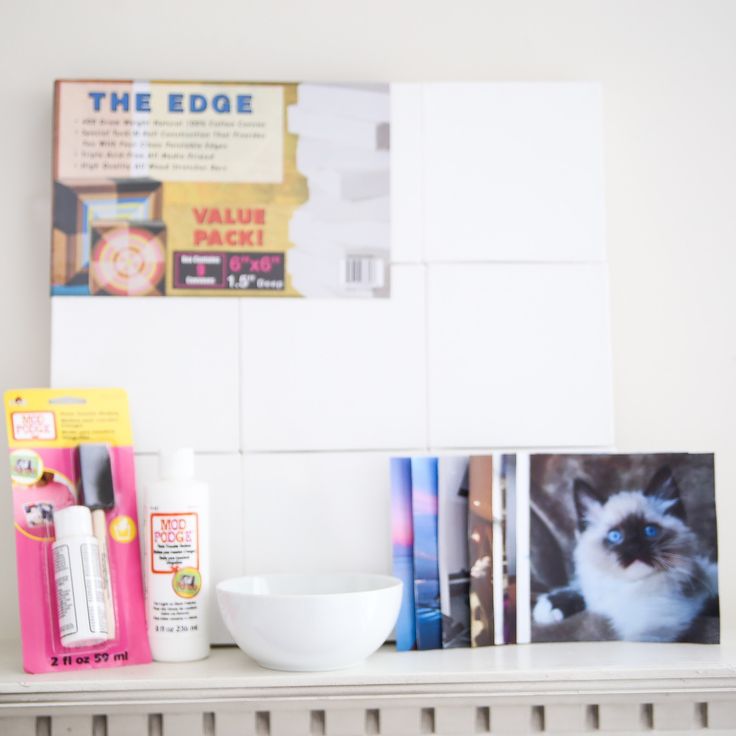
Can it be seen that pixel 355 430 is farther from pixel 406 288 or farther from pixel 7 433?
pixel 7 433

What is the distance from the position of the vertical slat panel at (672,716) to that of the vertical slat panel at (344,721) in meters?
0.28

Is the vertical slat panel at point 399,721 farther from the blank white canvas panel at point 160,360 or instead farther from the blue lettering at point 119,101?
the blue lettering at point 119,101

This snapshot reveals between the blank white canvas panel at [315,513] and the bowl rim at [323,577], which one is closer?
the bowl rim at [323,577]

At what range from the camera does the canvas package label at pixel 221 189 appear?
107 cm

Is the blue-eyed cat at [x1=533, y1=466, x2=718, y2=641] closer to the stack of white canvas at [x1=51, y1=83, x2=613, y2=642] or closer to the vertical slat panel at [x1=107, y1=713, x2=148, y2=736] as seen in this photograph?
the stack of white canvas at [x1=51, y1=83, x2=613, y2=642]

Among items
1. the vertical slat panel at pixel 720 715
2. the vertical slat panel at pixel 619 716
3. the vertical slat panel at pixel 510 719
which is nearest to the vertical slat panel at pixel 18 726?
the vertical slat panel at pixel 510 719

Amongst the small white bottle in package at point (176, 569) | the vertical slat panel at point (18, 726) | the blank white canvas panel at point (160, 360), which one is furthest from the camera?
the blank white canvas panel at point (160, 360)

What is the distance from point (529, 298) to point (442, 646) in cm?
42

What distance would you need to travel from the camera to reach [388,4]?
3.77 ft

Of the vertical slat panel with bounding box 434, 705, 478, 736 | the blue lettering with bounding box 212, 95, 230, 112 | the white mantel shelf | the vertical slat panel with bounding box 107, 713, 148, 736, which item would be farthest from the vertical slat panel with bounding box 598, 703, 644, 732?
the blue lettering with bounding box 212, 95, 230, 112

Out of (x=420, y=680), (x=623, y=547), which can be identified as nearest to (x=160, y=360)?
(x=420, y=680)

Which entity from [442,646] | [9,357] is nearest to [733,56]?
[442,646]

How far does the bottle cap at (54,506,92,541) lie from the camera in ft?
3.04

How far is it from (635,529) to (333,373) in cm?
39
